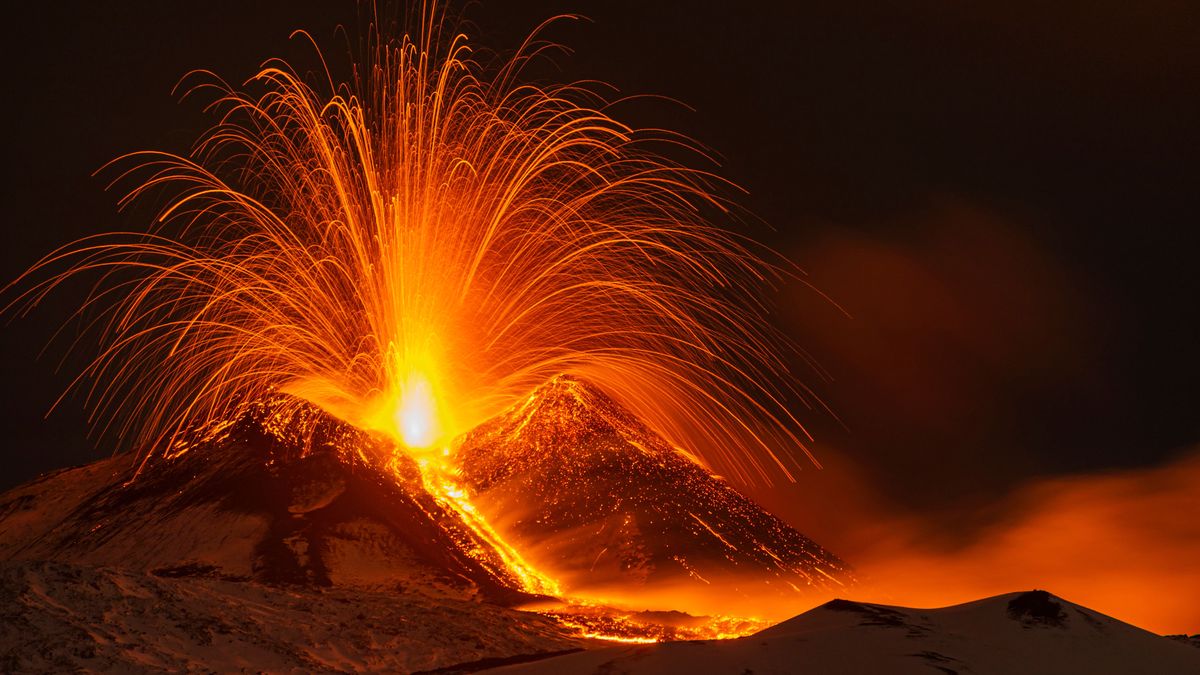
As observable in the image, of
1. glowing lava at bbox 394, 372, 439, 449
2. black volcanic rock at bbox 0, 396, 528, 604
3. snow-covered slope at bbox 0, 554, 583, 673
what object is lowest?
snow-covered slope at bbox 0, 554, 583, 673

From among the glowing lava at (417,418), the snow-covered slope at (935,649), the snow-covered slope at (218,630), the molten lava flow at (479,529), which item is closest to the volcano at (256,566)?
the snow-covered slope at (218,630)

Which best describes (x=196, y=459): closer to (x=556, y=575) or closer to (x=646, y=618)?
(x=556, y=575)

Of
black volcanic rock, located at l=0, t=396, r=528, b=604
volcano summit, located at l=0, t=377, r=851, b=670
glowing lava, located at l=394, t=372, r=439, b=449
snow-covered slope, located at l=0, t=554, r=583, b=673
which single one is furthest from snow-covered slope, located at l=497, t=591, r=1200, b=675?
glowing lava, located at l=394, t=372, r=439, b=449

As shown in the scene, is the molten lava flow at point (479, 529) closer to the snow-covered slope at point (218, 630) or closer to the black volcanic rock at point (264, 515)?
the black volcanic rock at point (264, 515)

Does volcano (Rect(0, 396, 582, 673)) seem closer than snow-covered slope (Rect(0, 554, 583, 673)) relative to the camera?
No

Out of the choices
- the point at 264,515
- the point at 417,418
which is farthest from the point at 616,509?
the point at 264,515

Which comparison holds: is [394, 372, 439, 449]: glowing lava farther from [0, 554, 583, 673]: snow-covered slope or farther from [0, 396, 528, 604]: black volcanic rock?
[0, 554, 583, 673]: snow-covered slope

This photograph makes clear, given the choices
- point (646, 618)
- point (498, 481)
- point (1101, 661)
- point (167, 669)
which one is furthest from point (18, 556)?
point (1101, 661)
